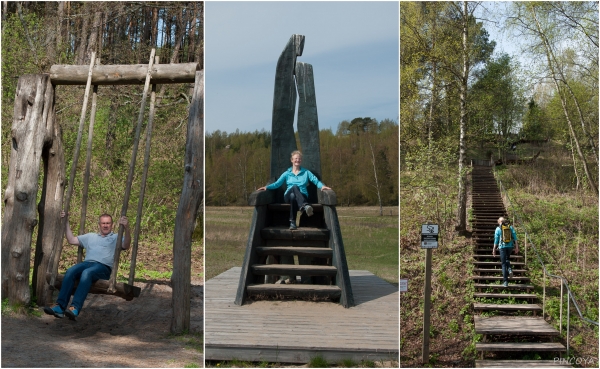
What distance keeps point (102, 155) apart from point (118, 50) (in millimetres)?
3601

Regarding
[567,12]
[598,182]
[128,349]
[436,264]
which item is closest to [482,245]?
[436,264]

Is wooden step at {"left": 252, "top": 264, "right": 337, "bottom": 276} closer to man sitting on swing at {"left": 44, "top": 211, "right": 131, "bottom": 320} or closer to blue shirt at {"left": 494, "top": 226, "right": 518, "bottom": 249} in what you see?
man sitting on swing at {"left": 44, "top": 211, "right": 131, "bottom": 320}

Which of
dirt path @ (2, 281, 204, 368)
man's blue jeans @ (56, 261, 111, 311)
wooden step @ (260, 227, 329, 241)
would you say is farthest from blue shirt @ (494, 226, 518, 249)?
man's blue jeans @ (56, 261, 111, 311)

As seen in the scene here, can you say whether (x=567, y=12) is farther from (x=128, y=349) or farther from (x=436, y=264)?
(x=128, y=349)

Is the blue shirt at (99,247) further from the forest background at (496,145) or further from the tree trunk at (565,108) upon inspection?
the tree trunk at (565,108)

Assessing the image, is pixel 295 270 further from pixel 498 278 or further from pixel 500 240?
pixel 498 278

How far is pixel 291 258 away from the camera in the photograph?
687 cm

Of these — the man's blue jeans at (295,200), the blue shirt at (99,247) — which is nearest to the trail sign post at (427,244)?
the man's blue jeans at (295,200)

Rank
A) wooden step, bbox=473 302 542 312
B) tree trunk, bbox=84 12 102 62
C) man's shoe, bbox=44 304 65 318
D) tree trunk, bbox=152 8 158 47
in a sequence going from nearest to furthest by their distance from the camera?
man's shoe, bbox=44 304 65 318, wooden step, bbox=473 302 542 312, tree trunk, bbox=84 12 102 62, tree trunk, bbox=152 8 158 47

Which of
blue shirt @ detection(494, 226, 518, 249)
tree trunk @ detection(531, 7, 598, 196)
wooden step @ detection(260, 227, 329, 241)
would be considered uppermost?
tree trunk @ detection(531, 7, 598, 196)

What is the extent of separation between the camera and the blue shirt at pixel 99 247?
557 cm

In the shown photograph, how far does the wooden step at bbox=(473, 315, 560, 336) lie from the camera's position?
23.2ft

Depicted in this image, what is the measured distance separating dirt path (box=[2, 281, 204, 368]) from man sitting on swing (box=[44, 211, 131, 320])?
1.04 ft

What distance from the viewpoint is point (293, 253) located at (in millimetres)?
6020
